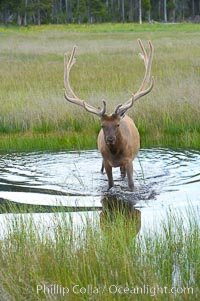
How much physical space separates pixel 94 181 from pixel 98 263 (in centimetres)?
464

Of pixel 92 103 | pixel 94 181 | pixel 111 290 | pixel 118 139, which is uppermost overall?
pixel 92 103

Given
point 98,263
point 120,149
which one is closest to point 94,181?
point 120,149

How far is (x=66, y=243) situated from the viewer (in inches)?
228

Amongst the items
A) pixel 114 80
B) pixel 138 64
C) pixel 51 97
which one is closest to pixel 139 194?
pixel 51 97

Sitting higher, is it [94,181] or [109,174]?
[109,174]

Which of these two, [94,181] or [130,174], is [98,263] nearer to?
[130,174]

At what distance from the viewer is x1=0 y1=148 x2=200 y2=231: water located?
8555mm

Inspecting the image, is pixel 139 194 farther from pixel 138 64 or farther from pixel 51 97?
pixel 138 64

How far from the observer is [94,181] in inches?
393

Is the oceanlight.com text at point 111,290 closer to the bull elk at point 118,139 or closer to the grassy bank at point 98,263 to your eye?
the grassy bank at point 98,263

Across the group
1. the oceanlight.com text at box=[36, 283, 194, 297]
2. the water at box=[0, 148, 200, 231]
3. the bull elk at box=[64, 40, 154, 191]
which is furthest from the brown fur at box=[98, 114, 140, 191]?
the oceanlight.com text at box=[36, 283, 194, 297]

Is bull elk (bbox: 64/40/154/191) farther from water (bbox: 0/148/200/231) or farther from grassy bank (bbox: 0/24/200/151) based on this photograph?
grassy bank (bbox: 0/24/200/151)

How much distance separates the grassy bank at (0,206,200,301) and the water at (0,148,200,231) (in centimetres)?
120

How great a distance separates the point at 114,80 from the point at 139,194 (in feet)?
30.3
